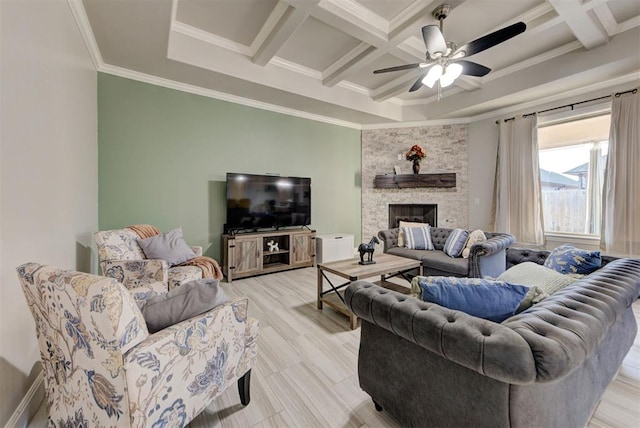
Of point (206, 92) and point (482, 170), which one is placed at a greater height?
point (206, 92)

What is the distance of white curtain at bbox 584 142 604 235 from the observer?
3748 millimetres

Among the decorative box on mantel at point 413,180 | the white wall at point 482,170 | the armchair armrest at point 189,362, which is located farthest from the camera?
the decorative box on mantel at point 413,180

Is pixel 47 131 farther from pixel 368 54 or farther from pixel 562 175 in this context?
pixel 562 175

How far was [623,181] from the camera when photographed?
3389mm

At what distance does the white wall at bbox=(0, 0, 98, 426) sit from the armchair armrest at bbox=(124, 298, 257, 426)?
847 mm

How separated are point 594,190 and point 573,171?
1.31 feet

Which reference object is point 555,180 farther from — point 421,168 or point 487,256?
point 487,256

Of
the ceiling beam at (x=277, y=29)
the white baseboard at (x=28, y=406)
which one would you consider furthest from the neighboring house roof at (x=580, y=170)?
the white baseboard at (x=28, y=406)

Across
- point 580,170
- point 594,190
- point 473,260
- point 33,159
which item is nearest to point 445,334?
point 33,159

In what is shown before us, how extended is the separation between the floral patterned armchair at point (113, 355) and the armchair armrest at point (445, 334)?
74cm

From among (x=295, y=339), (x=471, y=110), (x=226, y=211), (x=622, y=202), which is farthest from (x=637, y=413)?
(x=471, y=110)

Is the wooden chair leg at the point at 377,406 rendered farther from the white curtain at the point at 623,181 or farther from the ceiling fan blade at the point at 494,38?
the white curtain at the point at 623,181

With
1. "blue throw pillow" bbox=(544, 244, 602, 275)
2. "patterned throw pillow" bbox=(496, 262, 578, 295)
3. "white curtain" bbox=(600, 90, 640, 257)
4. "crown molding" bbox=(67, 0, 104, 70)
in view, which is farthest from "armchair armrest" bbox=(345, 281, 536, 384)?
"white curtain" bbox=(600, 90, 640, 257)

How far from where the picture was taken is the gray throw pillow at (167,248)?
2.78 m
